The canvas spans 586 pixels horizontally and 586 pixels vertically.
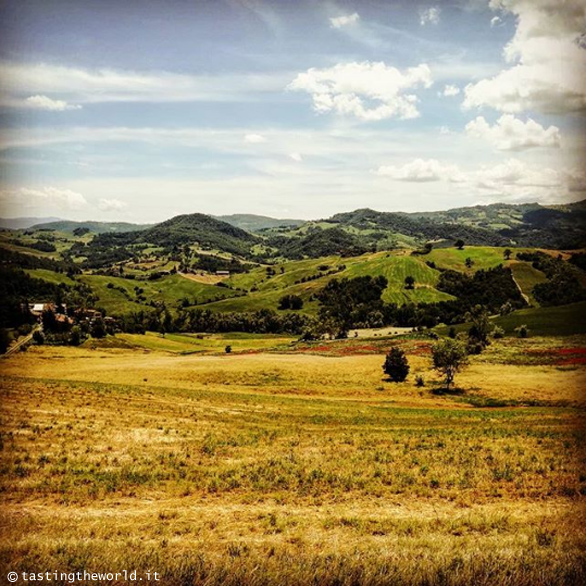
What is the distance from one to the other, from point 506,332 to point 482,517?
11563 centimetres

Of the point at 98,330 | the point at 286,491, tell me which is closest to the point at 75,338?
the point at 98,330

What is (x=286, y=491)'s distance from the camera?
17.6 meters

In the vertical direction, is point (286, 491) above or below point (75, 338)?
above

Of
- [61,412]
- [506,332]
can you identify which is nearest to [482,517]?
[61,412]

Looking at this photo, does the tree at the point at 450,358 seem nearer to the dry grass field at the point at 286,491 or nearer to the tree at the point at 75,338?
the dry grass field at the point at 286,491

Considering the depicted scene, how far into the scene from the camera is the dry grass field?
376 inches

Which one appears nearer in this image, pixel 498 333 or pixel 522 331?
pixel 522 331

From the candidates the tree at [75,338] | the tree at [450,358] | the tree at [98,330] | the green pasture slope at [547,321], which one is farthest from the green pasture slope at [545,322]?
the tree at [75,338]

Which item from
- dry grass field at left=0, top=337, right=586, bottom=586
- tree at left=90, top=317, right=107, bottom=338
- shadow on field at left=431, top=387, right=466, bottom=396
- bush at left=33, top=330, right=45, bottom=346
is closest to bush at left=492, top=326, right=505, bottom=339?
shadow on field at left=431, top=387, right=466, bottom=396

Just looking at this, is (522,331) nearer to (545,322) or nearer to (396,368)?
(545,322)

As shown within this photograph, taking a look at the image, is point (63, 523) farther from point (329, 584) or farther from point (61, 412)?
point (61, 412)

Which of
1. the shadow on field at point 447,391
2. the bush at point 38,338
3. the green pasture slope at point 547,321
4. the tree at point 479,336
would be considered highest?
the green pasture slope at point 547,321

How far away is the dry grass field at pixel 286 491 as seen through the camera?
956 cm

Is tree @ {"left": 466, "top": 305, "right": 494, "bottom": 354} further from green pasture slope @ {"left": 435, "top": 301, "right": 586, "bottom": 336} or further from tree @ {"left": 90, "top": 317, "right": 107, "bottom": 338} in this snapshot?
tree @ {"left": 90, "top": 317, "right": 107, "bottom": 338}
